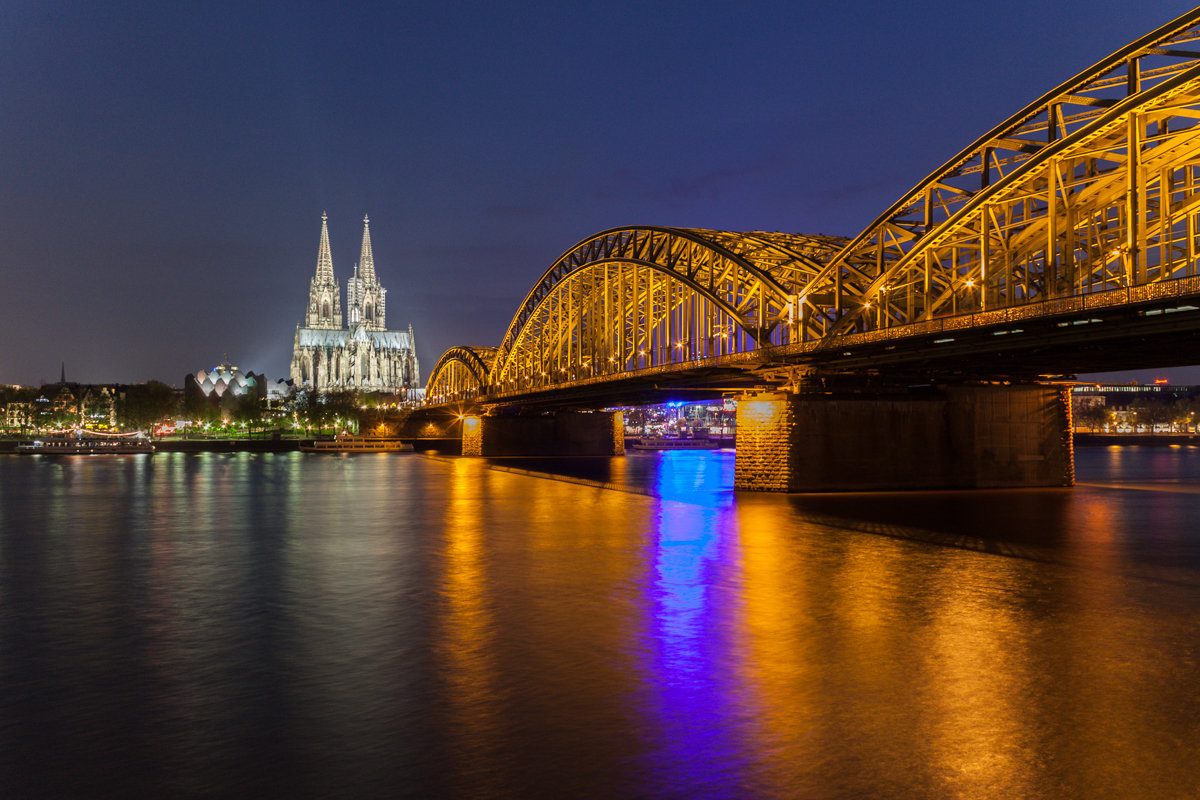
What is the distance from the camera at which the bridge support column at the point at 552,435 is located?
369 ft

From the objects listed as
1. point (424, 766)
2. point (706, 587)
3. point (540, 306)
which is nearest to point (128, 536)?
point (706, 587)

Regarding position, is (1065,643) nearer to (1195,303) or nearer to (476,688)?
(476,688)

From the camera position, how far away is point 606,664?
1424cm

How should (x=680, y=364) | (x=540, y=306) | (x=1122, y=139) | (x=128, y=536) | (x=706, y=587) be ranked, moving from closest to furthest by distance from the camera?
(x=706, y=587) → (x=128, y=536) → (x=1122, y=139) → (x=680, y=364) → (x=540, y=306)

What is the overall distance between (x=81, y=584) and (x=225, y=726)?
13884mm

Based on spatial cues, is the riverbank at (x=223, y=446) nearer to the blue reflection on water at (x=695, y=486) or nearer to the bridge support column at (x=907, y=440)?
the blue reflection on water at (x=695, y=486)

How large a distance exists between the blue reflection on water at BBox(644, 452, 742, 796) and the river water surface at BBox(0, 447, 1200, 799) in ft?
0.21

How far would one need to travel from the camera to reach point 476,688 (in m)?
12.8

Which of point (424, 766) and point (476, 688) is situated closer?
point (424, 766)

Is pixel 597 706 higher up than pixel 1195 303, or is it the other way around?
pixel 1195 303

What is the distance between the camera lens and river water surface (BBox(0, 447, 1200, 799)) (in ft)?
31.8

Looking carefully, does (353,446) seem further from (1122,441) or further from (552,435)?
(1122,441)

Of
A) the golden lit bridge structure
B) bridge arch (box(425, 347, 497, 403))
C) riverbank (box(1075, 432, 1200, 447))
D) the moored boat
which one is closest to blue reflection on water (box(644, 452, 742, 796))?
the golden lit bridge structure

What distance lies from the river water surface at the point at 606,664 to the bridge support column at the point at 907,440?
1491 centimetres
